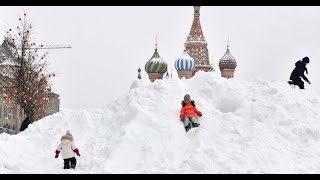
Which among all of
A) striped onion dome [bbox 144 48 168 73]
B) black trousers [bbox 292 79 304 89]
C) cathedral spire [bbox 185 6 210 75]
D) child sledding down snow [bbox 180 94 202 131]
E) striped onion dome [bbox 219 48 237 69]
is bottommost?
child sledding down snow [bbox 180 94 202 131]

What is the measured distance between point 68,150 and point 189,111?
299 cm

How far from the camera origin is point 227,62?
71.2 metres

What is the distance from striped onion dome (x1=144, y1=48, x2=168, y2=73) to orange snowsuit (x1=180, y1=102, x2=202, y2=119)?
46444 millimetres

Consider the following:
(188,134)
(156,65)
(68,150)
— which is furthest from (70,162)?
(156,65)

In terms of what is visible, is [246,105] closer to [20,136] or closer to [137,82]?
[137,82]

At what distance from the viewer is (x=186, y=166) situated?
1187 centimetres

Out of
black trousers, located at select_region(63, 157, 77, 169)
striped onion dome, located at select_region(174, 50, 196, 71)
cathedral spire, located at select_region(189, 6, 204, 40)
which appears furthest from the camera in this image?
cathedral spire, located at select_region(189, 6, 204, 40)

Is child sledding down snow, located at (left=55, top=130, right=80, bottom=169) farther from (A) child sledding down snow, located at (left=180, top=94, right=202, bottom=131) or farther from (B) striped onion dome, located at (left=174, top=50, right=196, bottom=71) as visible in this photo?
(B) striped onion dome, located at (left=174, top=50, right=196, bottom=71)

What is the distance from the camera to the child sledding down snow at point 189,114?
13562 mm

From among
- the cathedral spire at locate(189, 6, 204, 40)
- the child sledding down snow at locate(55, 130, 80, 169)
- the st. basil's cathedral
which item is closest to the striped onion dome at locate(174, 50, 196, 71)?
the st. basil's cathedral

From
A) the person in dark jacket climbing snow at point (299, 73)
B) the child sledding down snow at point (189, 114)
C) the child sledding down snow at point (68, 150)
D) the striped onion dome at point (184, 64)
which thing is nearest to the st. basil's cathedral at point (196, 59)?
the striped onion dome at point (184, 64)

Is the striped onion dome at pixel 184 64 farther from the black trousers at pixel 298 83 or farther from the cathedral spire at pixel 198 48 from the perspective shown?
the black trousers at pixel 298 83

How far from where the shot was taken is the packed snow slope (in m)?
12.3
